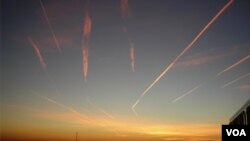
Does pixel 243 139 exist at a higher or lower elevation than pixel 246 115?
lower

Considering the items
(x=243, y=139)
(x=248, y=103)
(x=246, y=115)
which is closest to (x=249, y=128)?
(x=243, y=139)

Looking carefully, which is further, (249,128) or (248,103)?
(248,103)

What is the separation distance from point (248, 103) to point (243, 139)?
42.0 ft

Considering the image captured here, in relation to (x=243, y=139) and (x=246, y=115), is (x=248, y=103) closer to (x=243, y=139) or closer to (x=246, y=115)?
(x=246, y=115)

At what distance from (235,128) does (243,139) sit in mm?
923

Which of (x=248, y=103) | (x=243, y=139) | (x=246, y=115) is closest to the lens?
(x=243, y=139)

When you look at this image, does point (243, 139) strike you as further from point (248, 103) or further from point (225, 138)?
point (248, 103)

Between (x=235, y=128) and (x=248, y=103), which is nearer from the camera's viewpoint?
→ (x=235, y=128)

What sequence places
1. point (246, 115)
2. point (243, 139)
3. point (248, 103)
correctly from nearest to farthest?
point (243, 139)
point (248, 103)
point (246, 115)

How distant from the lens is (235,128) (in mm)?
22594

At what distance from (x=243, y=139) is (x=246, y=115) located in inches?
614

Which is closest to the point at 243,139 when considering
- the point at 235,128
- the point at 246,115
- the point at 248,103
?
the point at 235,128

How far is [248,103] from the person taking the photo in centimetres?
3388

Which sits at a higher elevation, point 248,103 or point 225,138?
point 248,103
